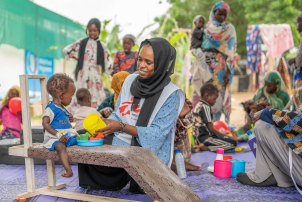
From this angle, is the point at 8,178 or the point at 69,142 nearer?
the point at 69,142

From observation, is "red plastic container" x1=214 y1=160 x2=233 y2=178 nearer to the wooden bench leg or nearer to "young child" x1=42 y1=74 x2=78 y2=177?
"young child" x1=42 y1=74 x2=78 y2=177

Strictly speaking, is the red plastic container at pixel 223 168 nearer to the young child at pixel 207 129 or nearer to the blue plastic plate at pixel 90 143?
the young child at pixel 207 129

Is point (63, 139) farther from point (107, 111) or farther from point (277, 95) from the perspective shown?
point (277, 95)

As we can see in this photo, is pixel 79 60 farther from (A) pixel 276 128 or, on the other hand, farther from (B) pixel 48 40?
(A) pixel 276 128

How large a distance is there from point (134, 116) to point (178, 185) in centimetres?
73

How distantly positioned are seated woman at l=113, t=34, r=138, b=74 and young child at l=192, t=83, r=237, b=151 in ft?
4.56

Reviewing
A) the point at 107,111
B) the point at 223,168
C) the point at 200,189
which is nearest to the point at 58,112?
the point at 107,111

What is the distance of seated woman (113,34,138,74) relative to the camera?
213 inches

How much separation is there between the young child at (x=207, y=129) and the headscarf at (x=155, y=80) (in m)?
2.28

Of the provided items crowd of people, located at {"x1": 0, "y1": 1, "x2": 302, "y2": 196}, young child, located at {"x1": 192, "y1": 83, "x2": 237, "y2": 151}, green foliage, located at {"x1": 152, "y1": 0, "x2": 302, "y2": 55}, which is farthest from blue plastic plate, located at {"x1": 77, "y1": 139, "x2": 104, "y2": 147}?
green foliage, located at {"x1": 152, "y1": 0, "x2": 302, "y2": 55}

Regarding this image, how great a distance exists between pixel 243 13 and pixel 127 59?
556 inches

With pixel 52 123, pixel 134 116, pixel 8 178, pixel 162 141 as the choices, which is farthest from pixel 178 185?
pixel 8 178

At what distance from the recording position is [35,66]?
7.33m

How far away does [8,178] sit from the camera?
10.5 ft
